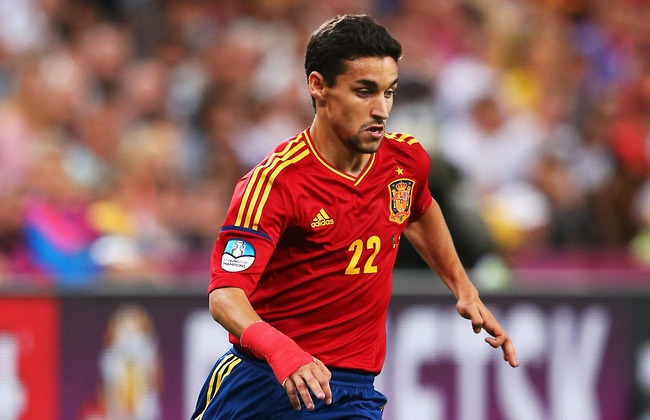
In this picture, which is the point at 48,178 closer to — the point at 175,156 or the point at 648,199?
the point at 175,156

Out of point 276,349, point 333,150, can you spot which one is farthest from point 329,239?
point 276,349

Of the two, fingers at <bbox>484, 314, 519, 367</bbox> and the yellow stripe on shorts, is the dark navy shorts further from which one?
fingers at <bbox>484, 314, 519, 367</bbox>

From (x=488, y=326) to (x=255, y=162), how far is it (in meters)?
5.67

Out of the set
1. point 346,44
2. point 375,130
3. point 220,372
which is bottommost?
point 220,372

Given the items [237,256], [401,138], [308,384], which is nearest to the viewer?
[308,384]

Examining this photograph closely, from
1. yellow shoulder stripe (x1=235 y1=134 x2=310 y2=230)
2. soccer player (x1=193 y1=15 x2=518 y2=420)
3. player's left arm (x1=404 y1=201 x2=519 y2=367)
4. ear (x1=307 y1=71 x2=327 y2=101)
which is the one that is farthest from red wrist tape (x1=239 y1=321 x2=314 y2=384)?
player's left arm (x1=404 y1=201 x2=519 y2=367)

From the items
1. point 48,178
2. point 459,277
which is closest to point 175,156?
point 48,178

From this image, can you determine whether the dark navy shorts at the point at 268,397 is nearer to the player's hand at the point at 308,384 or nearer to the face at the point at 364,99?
the player's hand at the point at 308,384

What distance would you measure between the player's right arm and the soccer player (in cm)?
1

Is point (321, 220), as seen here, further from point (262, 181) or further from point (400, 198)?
point (400, 198)

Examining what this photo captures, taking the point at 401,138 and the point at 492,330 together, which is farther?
the point at 401,138

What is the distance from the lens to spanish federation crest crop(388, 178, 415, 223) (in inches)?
195

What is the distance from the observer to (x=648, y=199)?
10.9 metres

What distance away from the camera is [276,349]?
4.20 metres
